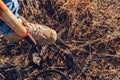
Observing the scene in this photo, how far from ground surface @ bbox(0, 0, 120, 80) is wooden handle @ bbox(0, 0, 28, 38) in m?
0.37

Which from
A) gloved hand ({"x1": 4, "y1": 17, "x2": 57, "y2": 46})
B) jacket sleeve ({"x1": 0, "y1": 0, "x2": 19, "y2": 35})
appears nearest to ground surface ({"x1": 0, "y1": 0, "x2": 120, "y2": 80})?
gloved hand ({"x1": 4, "y1": 17, "x2": 57, "y2": 46})

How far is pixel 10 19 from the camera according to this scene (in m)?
1.11

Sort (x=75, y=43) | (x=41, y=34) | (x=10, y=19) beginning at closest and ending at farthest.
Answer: (x=10, y=19) < (x=41, y=34) < (x=75, y=43)

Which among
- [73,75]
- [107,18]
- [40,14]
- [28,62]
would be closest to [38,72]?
[28,62]

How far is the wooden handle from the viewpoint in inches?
41.8

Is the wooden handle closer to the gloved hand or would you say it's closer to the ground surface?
the gloved hand

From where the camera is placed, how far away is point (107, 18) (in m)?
1.60

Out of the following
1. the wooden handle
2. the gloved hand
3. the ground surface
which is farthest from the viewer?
the ground surface

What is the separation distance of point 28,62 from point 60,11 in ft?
1.04

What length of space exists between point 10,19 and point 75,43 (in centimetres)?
55

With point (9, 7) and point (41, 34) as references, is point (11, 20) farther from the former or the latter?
point (41, 34)

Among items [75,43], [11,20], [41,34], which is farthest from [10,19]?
[75,43]

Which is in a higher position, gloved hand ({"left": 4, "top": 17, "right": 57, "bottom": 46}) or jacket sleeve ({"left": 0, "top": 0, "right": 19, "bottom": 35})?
jacket sleeve ({"left": 0, "top": 0, "right": 19, "bottom": 35})

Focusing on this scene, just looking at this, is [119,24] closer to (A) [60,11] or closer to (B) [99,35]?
(B) [99,35]
